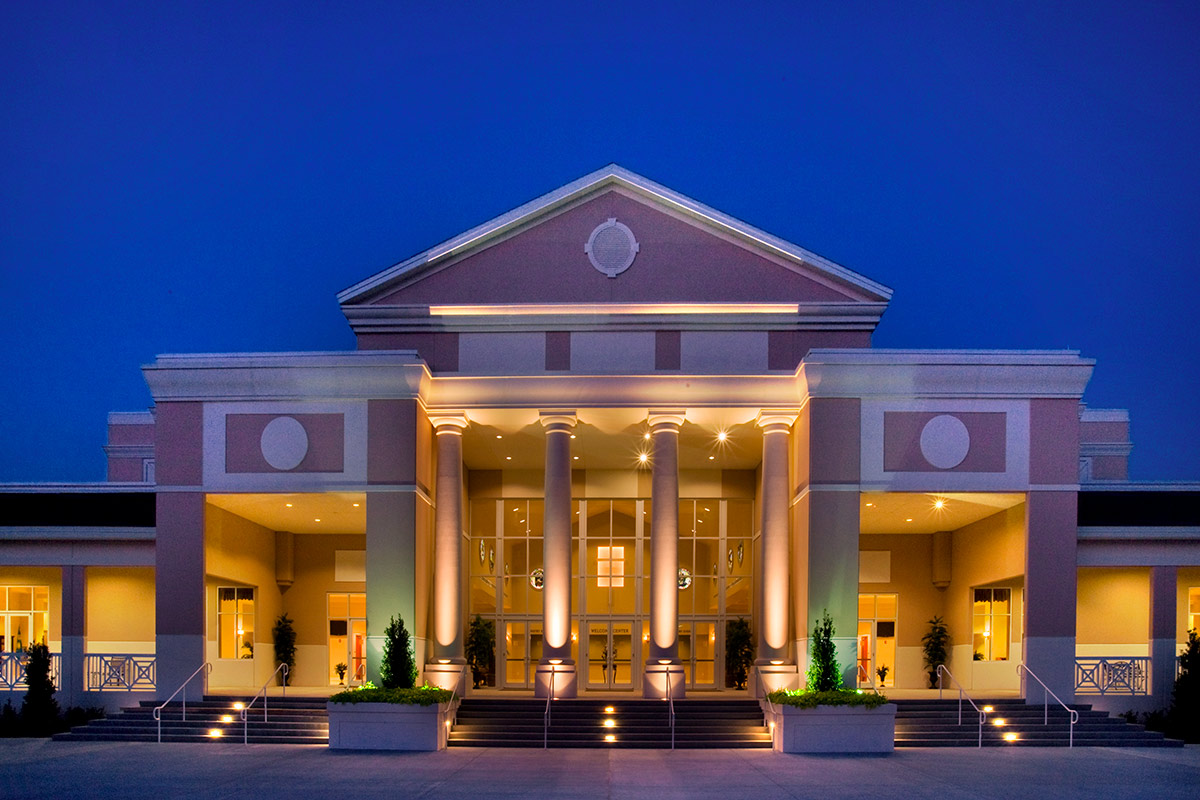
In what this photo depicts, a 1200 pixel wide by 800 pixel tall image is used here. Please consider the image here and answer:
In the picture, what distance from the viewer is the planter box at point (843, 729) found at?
22.2 metres

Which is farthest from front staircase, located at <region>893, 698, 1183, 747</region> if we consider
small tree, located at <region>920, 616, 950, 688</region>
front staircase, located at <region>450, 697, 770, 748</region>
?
small tree, located at <region>920, 616, 950, 688</region>

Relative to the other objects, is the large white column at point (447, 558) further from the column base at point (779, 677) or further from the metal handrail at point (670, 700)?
the column base at point (779, 677)

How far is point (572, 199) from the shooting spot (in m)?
28.8

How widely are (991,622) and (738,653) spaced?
26.2 feet

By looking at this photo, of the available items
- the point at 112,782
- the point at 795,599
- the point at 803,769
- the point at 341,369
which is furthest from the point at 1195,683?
the point at 112,782

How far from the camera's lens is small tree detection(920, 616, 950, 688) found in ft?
110

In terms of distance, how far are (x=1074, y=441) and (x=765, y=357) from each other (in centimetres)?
795

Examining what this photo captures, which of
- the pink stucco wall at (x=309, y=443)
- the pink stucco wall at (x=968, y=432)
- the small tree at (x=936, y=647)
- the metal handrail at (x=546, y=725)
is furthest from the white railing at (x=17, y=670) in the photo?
the small tree at (x=936, y=647)

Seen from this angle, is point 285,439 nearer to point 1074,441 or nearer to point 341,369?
point 341,369

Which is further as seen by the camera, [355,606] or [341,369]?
[355,606]

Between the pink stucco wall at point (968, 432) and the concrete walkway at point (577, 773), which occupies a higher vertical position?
the pink stucco wall at point (968, 432)

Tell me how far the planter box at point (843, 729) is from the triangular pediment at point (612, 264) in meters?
11.0

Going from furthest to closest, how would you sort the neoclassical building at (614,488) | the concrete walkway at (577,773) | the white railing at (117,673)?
1. the white railing at (117,673)
2. the neoclassical building at (614,488)
3. the concrete walkway at (577,773)

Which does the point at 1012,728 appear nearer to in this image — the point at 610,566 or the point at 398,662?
the point at 610,566
